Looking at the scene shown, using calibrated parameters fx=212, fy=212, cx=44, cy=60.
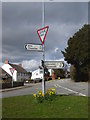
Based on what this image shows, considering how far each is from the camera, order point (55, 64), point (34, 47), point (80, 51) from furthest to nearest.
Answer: point (80, 51), point (34, 47), point (55, 64)

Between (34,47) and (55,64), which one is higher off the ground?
(34,47)

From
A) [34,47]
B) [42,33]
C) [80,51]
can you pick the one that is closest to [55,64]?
[34,47]

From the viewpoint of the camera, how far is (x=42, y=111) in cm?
709

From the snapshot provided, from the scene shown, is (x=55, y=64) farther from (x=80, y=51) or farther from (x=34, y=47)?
(x=80, y=51)

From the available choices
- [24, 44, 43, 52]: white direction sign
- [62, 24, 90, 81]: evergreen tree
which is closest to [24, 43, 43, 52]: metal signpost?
[24, 44, 43, 52]: white direction sign

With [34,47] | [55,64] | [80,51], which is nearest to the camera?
[55,64]

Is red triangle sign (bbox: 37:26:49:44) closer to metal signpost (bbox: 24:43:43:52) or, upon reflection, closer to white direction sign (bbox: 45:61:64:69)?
metal signpost (bbox: 24:43:43:52)

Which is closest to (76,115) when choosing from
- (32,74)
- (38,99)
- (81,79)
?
(38,99)

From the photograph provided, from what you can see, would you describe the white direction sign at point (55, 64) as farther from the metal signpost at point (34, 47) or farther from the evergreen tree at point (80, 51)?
the evergreen tree at point (80, 51)

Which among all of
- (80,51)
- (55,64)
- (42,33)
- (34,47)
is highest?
(80,51)

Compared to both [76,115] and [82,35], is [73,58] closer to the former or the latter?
[82,35]

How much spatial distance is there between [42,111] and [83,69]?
119ft

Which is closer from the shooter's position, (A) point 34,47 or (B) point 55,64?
(B) point 55,64

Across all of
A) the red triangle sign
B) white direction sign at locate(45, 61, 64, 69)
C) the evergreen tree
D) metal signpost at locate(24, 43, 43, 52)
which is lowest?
white direction sign at locate(45, 61, 64, 69)
